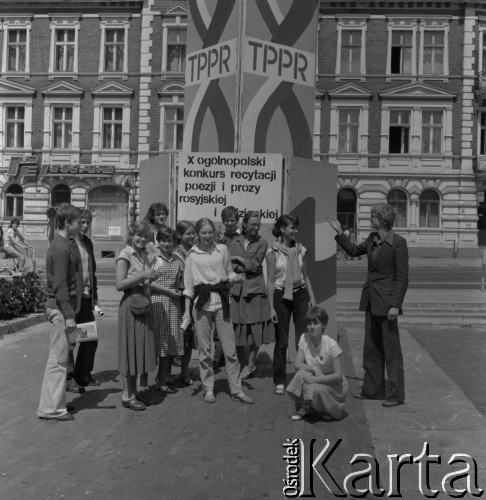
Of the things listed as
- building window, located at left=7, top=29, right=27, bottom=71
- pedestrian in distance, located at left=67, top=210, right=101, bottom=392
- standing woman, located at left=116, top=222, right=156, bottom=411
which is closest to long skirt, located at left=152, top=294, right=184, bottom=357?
standing woman, located at left=116, top=222, right=156, bottom=411

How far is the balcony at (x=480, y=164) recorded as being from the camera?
35.2 meters

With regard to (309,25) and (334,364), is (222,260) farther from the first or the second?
(309,25)

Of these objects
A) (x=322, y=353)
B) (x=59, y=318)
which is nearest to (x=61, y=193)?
(x=59, y=318)

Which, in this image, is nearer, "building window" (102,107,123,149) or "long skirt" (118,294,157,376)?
"long skirt" (118,294,157,376)

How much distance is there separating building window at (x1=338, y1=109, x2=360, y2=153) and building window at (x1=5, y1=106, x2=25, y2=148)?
1647cm

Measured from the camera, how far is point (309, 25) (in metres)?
10.9

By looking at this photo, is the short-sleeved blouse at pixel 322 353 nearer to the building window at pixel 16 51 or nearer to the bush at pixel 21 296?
the bush at pixel 21 296

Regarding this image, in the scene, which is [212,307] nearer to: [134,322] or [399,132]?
[134,322]

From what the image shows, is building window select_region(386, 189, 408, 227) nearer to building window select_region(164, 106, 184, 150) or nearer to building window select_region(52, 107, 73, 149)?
building window select_region(164, 106, 184, 150)

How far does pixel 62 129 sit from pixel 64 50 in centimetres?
410

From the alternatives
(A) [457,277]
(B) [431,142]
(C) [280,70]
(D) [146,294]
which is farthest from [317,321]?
(B) [431,142]

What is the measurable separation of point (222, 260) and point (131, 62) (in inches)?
1252

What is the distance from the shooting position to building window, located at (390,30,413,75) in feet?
119

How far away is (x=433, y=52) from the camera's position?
36.2m
